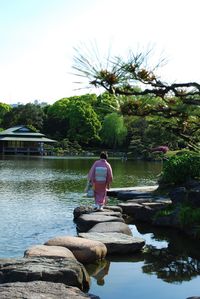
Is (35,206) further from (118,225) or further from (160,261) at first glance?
(160,261)

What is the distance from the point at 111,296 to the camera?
586 cm

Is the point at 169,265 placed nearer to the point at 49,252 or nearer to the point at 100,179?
the point at 49,252

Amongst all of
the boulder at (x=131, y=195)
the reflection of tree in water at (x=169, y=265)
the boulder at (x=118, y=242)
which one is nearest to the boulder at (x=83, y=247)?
the boulder at (x=118, y=242)

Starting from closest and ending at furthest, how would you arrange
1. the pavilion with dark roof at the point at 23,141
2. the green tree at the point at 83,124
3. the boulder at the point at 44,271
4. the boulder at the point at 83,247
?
the boulder at the point at 44,271 < the boulder at the point at 83,247 < the green tree at the point at 83,124 < the pavilion with dark roof at the point at 23,141

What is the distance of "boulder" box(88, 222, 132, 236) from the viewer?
8.81 m

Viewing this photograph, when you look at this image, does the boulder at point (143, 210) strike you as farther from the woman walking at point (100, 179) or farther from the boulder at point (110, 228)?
the boulder at point (110, 228)

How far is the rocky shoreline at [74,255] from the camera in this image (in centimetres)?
493

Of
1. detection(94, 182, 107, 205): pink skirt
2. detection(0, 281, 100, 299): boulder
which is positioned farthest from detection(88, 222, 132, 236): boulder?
detection(0, 281, 100, 299): boulder

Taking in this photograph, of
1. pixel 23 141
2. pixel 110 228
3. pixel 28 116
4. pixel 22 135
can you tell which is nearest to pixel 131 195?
pixel 110 228

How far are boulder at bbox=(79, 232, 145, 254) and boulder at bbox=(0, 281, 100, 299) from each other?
2.81 meters

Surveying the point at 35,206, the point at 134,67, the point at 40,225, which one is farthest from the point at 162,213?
the point at 134,67

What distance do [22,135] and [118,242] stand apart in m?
55.8

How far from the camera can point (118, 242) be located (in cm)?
787

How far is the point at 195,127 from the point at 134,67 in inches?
33.1
